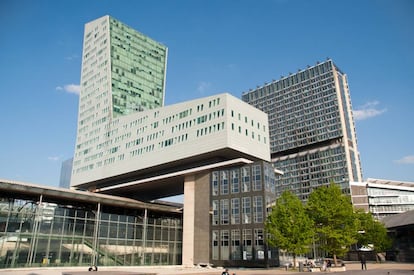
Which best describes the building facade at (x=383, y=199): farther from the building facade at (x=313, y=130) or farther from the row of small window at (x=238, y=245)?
the row of small window at (x=238, y=245)

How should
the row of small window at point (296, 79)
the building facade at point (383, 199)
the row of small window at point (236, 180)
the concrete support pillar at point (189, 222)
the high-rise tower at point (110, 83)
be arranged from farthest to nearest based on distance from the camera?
the row of small window at point (296, 79)
the building facade at point (383, 199)
the high-rise tower at point (110, 83)
the concrete support pillar at point (189, 222)
the row of small window at point (236, 180)

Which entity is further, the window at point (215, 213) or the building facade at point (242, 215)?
the window at point (215, 213)

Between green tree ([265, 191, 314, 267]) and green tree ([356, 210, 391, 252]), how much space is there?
3188 centimetres

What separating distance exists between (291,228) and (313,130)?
12276cm

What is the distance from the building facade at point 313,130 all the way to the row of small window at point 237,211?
92.2 meters

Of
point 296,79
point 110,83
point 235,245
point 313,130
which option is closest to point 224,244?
point 235,245

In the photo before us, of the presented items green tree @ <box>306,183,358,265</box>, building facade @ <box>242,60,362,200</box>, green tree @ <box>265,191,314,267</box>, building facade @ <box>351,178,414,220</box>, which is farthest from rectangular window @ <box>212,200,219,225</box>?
building facade @ <box>242,60,362,200</box>

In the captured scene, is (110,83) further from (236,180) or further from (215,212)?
(215,212)

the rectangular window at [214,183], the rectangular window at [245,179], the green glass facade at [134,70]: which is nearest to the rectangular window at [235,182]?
the rectangular window at [245,179]

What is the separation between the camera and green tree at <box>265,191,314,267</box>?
164 feet

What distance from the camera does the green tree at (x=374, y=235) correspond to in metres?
76.7

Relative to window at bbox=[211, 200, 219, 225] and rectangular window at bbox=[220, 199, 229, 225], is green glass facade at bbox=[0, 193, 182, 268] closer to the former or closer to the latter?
window at bbox=[211, 200, 219, 225]

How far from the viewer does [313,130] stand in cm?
16550

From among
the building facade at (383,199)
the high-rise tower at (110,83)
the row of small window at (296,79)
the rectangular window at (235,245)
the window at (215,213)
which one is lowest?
the rectangular window at (235,245)
